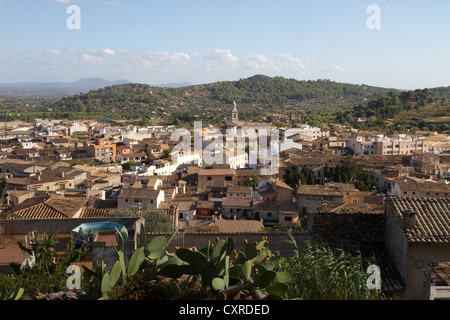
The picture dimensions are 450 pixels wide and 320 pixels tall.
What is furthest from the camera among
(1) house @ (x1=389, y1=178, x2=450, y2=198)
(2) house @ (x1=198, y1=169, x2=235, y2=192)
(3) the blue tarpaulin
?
(2) house @ (x1=198, y1=169, x2=235, y2=192)

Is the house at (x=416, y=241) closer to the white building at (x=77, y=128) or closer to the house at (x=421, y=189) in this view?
the house at (x=421, y=189)

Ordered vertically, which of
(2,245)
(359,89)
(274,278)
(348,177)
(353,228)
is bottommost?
(348,177)

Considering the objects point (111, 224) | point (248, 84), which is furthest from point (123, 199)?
point (248, 84)

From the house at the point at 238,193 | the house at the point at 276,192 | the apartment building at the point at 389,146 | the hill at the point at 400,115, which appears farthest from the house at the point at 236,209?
the hill at the point at 400,115

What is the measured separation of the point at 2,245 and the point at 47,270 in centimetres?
312

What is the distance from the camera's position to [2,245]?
6957 mm

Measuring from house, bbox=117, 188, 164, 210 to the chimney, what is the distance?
543 inches

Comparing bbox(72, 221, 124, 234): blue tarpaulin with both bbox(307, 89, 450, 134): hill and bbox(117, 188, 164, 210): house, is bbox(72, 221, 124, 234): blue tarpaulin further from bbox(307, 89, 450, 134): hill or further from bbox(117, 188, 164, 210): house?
bbox(307, 89, 450, 134): hill

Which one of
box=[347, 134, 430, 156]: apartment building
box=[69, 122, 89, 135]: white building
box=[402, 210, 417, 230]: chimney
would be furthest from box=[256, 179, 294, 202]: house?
box=[69, 122, 89, 135]: white building

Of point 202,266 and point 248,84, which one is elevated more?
point 248,84

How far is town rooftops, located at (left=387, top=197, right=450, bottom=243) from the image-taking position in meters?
5.26

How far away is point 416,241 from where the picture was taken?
520cm

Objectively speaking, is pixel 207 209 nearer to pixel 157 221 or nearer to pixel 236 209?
pixel 236 209
